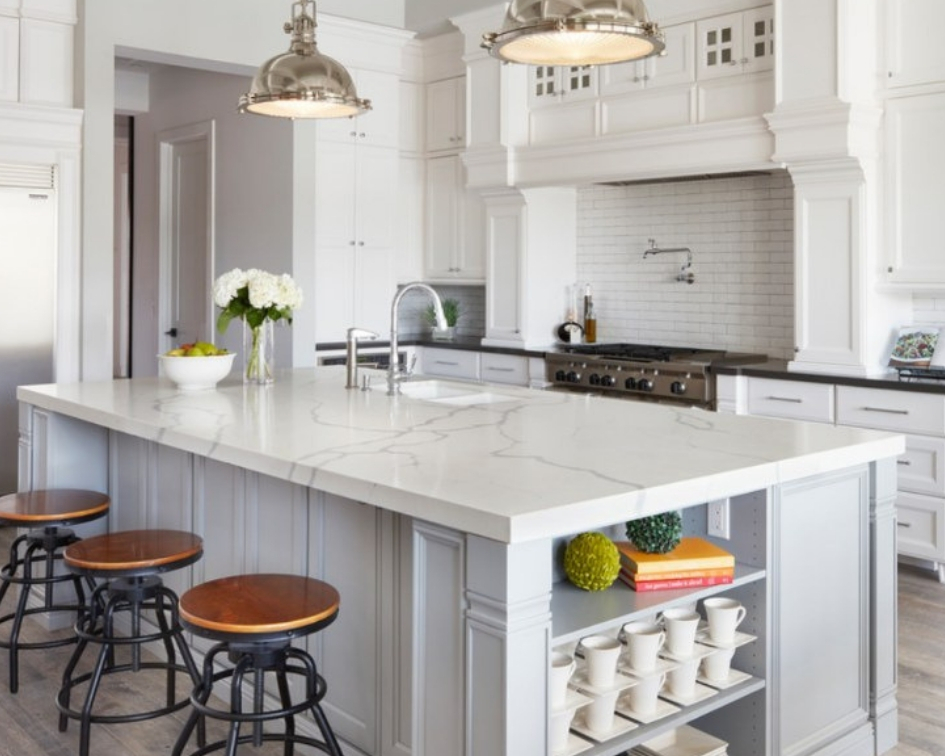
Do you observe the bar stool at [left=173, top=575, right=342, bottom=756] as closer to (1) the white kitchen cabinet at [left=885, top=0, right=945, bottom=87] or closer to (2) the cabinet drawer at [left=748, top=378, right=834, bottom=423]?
(2) the cabinet drawer at [left=748, top=378, right=834, bottom=423]

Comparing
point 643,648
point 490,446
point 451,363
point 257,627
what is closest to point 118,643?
point 257,627

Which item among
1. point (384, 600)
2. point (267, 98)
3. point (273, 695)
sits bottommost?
point (273, 695)

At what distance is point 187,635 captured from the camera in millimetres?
3676

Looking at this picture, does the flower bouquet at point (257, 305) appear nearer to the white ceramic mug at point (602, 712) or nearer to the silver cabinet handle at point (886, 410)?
the white ceramic mug at point (602, 712)

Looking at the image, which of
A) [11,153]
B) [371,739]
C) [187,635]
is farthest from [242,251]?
[371,739]

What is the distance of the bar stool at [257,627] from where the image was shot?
2307 millimetres

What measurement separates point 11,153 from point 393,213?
2.57 metres

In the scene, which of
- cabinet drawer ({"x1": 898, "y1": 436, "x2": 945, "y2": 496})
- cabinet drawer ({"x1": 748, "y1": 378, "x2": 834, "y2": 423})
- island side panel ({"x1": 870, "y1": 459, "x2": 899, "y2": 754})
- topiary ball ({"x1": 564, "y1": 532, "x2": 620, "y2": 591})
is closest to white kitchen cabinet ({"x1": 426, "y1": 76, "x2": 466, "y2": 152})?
cabinet drawer ({"x1": 748, "y1": 378, "x2": 834, "y2": 423})

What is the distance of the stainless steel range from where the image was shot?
18.0 ft

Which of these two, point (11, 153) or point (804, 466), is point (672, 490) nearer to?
point (804, 466)

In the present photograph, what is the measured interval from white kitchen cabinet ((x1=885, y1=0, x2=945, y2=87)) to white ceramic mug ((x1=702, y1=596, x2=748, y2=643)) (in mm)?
3233

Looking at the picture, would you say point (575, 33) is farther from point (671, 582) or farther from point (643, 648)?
point (643, 648)

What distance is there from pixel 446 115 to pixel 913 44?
335 centimetres

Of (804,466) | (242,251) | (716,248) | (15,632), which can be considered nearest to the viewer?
(804,466)
